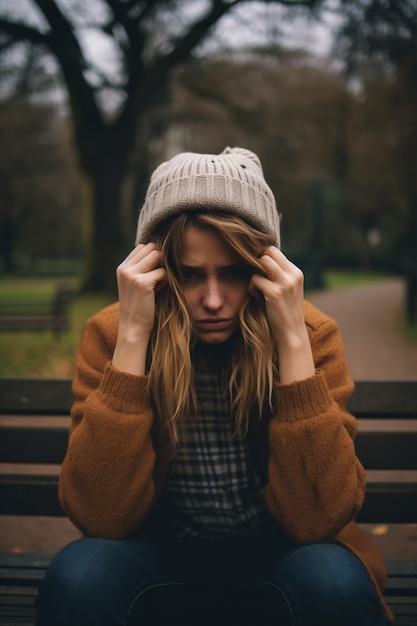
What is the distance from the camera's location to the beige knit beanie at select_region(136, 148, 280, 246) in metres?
2.10

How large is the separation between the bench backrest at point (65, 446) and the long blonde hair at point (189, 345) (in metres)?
0.55

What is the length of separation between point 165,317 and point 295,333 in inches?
16.3

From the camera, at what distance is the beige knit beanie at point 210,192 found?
2.10 meters

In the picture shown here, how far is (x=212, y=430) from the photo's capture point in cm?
223

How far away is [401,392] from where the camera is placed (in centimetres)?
256

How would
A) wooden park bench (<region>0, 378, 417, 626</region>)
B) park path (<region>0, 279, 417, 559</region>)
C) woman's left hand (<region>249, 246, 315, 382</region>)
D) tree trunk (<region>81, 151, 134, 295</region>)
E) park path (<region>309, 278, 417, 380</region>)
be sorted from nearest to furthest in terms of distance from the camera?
1. woman's left hand (<region>249, 246, 315, 382</region>)
2. wooden park bench (<region>0, 378, 417, 626</region>)
3. park path (<region>0, 279, 417, 559</region>)
4. park path (<region>309, 278, 417, 380</region>)
5. tree trunk (<region>81, 151, 134, 295</region>)

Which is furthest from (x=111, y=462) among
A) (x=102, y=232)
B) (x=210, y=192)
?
(x=102, y=232)

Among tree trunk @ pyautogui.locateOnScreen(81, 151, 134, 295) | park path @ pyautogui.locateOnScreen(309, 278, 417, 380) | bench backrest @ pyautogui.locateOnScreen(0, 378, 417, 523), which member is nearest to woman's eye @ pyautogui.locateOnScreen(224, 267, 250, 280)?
bench backrest @ pyautogui.locateOnScreen(0, 378, 417, 523)

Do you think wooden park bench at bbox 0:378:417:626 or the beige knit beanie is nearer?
the beige knit beanie

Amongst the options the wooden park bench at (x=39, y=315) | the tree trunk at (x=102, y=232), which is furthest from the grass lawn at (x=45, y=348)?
the tree trunk at (x=102, y=232)

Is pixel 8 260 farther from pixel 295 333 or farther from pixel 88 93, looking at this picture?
pixel 295 333

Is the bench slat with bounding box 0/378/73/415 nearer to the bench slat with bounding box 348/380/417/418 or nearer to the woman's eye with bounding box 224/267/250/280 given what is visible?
the woman's eye with bounding box 224/267/250/280

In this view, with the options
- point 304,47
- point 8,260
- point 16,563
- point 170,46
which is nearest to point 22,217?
point 8,260

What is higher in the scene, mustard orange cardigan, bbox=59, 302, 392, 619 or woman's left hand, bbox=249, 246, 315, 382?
woman's left hand, bbox=249, 246, 315, 382
